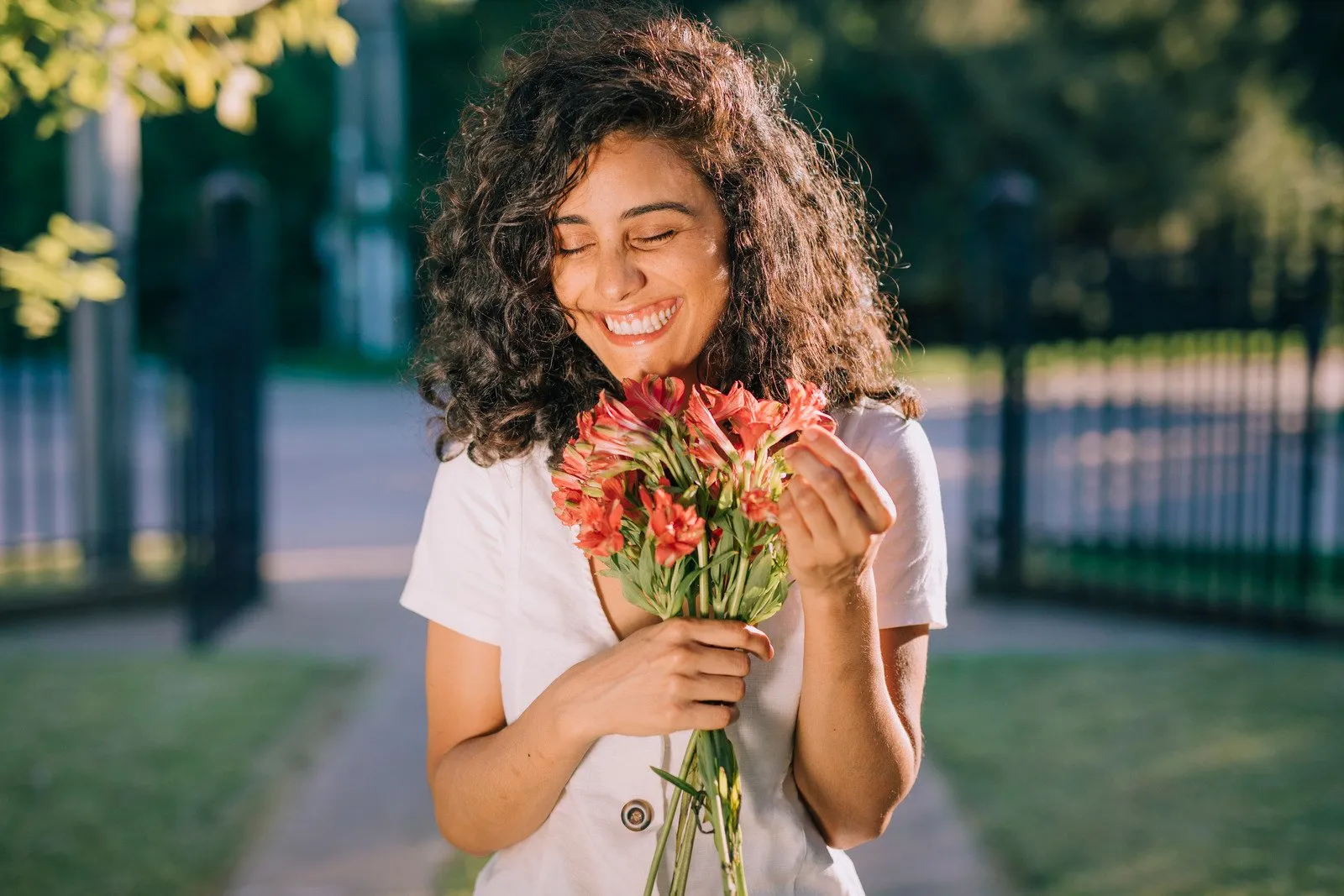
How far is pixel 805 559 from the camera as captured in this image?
154 cm

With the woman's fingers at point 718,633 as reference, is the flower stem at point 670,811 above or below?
below

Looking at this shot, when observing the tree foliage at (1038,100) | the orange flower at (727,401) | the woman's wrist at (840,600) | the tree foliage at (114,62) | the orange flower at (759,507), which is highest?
the tree foliage at (1038,100)

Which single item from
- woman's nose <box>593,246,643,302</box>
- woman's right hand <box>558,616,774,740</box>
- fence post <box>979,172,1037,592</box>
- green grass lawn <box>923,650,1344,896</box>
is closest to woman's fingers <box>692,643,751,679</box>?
woman's right hand <box>558,616,774,740</box>

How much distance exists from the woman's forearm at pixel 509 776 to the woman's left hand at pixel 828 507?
1.29ft

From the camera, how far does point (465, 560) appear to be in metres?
1.91

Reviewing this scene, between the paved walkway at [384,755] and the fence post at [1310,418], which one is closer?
the paved walkway at [384,755]

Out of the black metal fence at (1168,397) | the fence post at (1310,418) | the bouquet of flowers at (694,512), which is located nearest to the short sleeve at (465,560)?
the bouquet of flowers at (694,512)

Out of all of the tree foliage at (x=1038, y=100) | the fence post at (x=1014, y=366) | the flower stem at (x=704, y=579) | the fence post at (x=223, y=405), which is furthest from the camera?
the tree foliage at (x=1038, y=100)

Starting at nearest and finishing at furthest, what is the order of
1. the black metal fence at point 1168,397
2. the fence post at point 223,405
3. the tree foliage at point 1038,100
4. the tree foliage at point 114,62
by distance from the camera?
the tree foliage at point 114,62, the fence post at point 223,405, the black metal fence at point 1168,397, the tree foliage at point 1038,100

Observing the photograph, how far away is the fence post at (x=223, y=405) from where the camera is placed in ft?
21.9

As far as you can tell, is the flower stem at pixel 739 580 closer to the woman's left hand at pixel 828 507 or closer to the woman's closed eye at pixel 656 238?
the woman's left hand at pixel 828 507

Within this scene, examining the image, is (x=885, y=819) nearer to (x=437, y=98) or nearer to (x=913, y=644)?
(x=913, y=644)

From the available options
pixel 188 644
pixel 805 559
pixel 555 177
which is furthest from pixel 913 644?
pixel 188 644

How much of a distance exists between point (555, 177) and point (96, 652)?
5.67 meters
